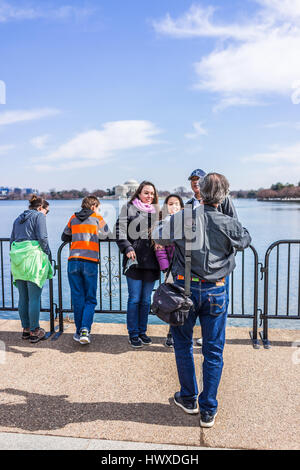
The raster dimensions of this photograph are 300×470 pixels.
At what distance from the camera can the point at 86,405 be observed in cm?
332

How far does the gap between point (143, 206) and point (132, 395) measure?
6.45ft

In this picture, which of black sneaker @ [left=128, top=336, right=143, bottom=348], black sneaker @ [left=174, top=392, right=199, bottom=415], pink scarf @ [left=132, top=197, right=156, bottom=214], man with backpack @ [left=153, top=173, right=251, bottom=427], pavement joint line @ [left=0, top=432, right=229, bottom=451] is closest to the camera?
pavement joint line @ [left=0, top=432, right=229, bottom=451]

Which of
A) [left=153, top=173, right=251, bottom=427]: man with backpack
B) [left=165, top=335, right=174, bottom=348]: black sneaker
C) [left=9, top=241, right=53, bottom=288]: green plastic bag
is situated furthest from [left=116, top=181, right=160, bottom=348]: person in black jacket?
[left=153, top=173, right=251, bottom=427]: man with backpack

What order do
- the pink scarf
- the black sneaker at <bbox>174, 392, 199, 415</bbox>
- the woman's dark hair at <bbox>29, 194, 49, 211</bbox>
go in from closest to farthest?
the black sneaker at <bbox>174, 392, 199, 415</bbox> → the pink scarf → the woman's dark hair at <bbox>29, 194, 49, 211</bbox>

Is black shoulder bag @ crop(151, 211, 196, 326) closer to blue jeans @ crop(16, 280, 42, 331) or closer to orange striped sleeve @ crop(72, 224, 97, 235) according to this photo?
orange striped sleeve @ crop(72, 224, 97, 235)

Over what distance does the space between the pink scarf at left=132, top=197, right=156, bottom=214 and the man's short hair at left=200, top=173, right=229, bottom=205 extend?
1557 mm

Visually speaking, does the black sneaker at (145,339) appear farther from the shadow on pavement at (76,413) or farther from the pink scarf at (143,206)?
the pink scarf at (143,206)

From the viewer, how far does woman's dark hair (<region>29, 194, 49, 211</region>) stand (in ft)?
→ 15.5

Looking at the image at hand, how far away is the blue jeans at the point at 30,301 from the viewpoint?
183 inches

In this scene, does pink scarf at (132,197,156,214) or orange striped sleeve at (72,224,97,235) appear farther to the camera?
orange striped sleeve at (72,224,97,235)

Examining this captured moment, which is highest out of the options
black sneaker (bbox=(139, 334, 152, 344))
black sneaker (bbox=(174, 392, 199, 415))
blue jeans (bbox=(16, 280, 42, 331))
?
blue jeans (bbox=(16, 280, 42, 331))

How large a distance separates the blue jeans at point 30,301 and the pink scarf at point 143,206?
4.99 feet
